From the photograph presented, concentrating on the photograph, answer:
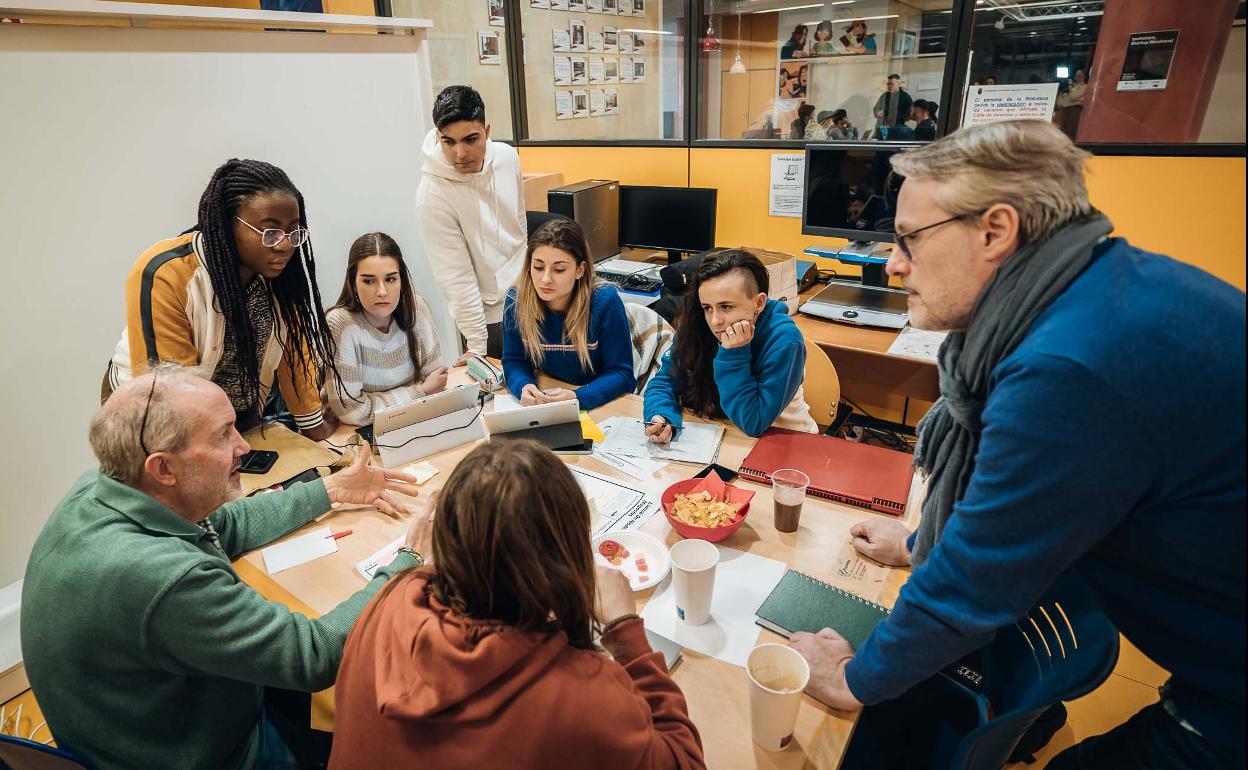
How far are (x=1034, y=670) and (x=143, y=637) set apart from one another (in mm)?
1397

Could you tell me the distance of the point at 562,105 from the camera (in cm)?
435

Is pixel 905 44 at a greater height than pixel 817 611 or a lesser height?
greater

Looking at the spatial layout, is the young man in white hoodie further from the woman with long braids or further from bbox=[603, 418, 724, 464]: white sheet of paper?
bbox=[603, 418, 724, 464]: white sheet of paper

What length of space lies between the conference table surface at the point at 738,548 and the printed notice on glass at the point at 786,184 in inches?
76.8

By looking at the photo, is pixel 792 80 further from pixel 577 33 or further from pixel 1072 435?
pixel 1072 435

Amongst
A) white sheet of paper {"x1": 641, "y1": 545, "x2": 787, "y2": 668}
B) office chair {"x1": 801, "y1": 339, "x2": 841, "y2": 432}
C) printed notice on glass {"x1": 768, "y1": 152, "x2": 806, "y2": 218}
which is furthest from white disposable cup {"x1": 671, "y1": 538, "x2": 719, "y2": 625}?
printed notice on glass {"x1": 768, "y1": 152, "x2": 806, "y2": 218}

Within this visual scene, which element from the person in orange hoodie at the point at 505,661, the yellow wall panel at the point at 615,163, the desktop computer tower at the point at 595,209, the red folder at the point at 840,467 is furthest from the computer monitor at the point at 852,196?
the person in orange hoodie at the point at 505,661

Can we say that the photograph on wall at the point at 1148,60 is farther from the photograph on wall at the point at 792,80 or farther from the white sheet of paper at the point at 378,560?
the white sheet of paper at the point at 378,560

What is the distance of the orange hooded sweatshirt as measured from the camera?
0.77m

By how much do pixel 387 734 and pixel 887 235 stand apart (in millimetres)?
2751

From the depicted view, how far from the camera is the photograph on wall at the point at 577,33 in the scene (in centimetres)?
425

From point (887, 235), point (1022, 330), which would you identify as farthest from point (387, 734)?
point (887, 235)

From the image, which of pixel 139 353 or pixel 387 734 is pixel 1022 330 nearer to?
pixel 387 734

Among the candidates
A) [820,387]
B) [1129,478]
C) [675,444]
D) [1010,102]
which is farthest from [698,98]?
[1129,478]
